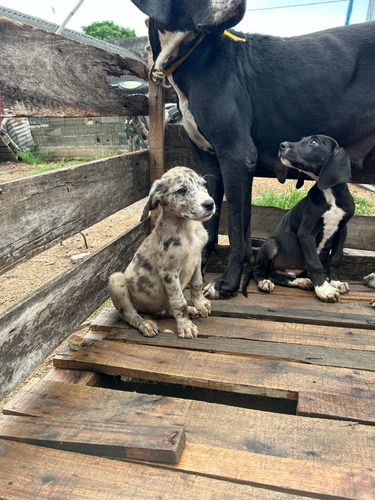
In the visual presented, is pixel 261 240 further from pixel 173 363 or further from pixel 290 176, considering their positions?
pixel 173 363

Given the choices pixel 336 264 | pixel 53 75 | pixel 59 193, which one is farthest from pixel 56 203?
pixel 336 264

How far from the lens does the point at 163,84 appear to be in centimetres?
302

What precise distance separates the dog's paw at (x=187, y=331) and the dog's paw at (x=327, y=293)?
0.94 m

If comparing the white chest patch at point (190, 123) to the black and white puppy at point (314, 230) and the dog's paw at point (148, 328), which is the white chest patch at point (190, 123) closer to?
the black and white puppy at point (314, 230)

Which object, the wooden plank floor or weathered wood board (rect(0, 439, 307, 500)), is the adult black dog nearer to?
the wooden plank floor

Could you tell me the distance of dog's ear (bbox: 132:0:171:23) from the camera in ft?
7.91

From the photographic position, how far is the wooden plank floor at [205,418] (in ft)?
4.49

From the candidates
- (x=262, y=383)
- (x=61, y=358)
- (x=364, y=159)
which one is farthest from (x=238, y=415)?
(x=364, y=159)

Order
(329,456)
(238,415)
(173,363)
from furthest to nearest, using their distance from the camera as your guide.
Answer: (173,363) → (238,415) → (329,456)

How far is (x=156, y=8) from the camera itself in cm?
241

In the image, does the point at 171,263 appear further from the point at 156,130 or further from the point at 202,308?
the point at 156,130

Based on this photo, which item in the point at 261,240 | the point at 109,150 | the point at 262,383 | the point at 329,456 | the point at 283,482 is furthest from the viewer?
the point at 109,150

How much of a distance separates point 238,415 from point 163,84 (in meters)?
2.35

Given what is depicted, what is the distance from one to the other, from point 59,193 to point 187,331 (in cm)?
101
